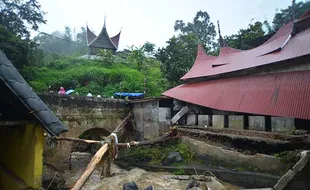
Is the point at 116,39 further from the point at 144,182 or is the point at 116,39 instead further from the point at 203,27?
the point at 144,182

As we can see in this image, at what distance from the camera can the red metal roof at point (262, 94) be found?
286 inches

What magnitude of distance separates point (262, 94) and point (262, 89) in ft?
0.97

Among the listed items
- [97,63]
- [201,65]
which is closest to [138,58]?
[97,63]

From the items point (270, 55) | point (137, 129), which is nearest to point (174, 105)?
point (137, 129)

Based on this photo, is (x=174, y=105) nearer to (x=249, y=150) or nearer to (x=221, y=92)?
(x=221, y=92)

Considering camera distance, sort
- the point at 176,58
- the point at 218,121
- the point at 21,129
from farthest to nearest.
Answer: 1. the point at 176,58
2. the point at 218,121
3. the point at 21,129

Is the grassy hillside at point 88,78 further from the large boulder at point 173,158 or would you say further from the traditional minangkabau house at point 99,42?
the large boulder at point 173,158

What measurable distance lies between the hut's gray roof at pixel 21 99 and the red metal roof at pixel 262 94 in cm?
709

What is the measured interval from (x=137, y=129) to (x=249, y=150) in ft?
24.5

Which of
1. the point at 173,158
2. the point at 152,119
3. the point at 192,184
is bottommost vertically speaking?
the point at 192,184

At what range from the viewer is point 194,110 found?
1196 centimetres

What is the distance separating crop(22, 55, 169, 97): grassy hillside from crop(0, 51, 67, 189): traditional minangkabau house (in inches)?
620

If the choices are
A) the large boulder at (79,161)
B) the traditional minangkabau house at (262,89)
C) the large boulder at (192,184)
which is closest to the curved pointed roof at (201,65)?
the traditional minangkabau house at (262,89)

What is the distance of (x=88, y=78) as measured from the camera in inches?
858
